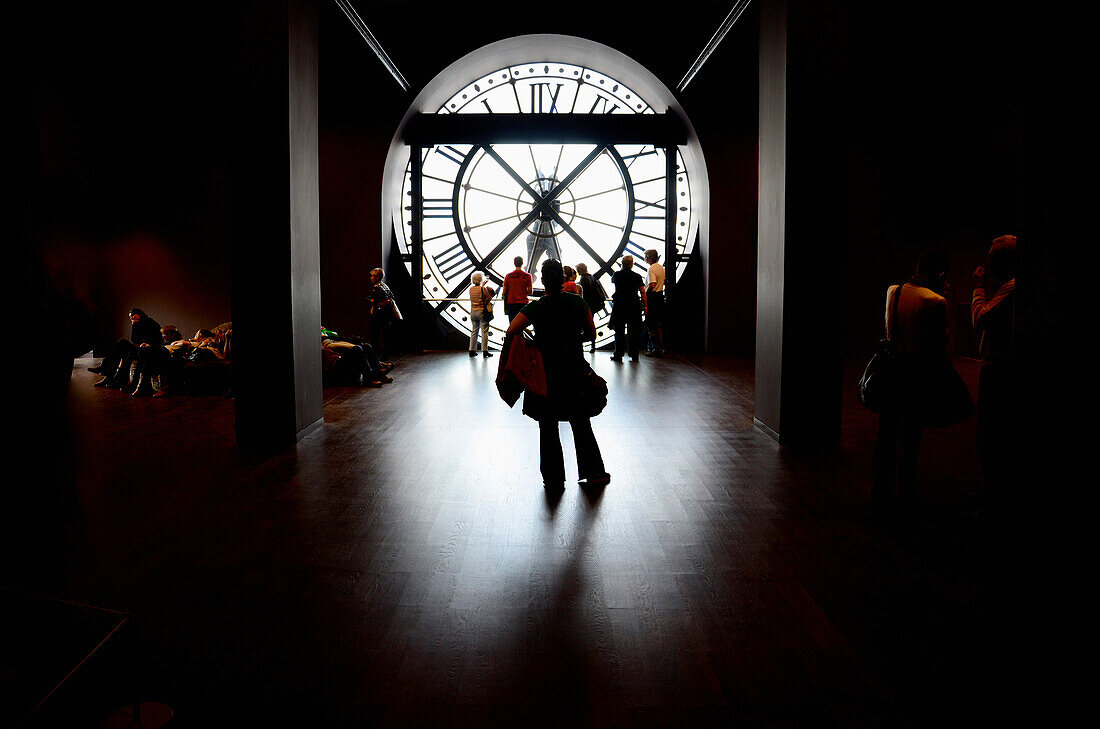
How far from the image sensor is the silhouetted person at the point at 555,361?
4367 millimetres

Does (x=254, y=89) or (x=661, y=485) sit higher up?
(x=254, y=89)

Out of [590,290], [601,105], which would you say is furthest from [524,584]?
[601,105]

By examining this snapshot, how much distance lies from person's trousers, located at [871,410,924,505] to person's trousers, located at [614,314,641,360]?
679 cm

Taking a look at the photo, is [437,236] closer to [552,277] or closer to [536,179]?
[536,179]

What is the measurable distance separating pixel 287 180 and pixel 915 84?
919cm

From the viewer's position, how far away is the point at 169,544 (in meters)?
3.43

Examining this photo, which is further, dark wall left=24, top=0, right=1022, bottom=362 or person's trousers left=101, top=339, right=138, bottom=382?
dark wall left=24, top=0, right=1022, bottom=362

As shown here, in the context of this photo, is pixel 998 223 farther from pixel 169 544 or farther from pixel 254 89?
pixel 169 544

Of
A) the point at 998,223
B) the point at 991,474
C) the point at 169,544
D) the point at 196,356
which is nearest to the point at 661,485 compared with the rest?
the point at 991,474

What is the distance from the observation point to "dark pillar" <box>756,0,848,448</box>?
5.40 m

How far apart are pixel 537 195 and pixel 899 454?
9.18 meters

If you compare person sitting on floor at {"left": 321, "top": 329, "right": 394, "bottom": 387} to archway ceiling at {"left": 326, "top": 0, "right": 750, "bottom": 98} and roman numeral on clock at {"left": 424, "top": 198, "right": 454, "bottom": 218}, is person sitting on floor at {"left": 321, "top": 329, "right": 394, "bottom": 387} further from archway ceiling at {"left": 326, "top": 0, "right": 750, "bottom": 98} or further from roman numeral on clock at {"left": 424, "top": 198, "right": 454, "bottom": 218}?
archway ceiling at {"left": 326, "top": 0, "right": 750, "bottom": 98}

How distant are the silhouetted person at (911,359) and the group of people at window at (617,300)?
589cm

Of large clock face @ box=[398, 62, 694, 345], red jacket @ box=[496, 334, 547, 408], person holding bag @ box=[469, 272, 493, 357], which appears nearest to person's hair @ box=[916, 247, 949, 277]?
red jacket @ box=[496, 334, 547, 408]
